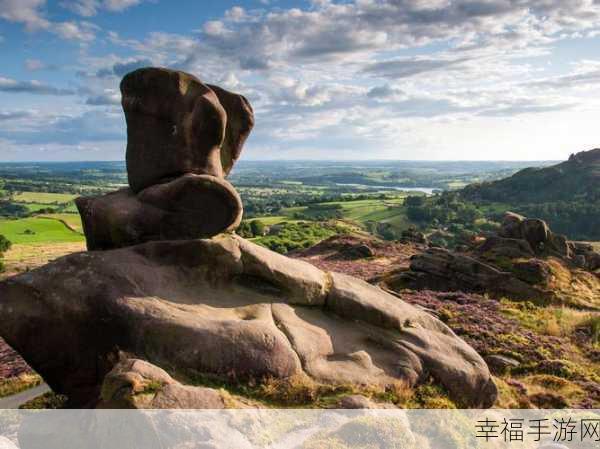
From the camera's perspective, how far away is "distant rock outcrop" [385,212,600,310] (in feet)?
148

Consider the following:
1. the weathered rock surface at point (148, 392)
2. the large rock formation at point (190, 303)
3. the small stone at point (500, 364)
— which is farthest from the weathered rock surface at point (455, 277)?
the weathered rock surface at point (148, 392)

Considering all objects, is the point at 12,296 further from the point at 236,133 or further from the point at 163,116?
the point at 236,133

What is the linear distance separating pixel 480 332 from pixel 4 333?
90.4 ft

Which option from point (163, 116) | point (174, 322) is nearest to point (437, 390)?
point (174, 322)

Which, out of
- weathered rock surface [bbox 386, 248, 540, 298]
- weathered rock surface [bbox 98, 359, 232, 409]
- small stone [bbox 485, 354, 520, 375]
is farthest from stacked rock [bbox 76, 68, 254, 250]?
weathered rock surface [bbox 386, 248, 540, 298]

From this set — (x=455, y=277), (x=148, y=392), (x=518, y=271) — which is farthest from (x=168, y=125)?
(x=518, y=271)

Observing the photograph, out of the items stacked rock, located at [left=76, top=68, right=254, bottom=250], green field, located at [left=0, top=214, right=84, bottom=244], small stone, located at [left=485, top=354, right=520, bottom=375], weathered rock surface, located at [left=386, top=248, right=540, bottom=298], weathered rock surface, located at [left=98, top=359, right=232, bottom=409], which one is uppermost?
stacked rock, located at [left=76, top=68, right=254, bottom=250]

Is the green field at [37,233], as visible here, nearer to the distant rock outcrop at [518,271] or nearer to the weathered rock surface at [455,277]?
the weathered rock surface at [455,277]

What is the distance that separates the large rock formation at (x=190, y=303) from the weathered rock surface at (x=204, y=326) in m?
0.05

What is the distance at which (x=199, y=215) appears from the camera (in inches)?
839

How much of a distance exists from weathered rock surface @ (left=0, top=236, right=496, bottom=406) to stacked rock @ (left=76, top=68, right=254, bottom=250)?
124 cm

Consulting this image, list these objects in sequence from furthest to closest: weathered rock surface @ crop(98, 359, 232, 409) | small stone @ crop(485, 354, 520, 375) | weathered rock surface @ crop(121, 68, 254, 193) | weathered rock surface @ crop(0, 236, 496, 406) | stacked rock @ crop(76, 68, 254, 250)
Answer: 1. small stone @ crop(485, 354, 520, 375)
2. weathered rock surface @ crop(121, 68, 254, 193)
3. stacked rock @ crop(76, 68, 254, 250)
4. weathered rock surface @ crop(0, 236, 496, 406)
5. weathered rock surface @ crop(98, 359, 232, 409)

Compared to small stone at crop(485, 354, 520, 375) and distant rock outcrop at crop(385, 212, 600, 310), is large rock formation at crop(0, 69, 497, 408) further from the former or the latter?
distant rock outcrop at crop(385, 212, 600, 310)

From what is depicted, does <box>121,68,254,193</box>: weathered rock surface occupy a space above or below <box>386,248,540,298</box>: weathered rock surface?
above
